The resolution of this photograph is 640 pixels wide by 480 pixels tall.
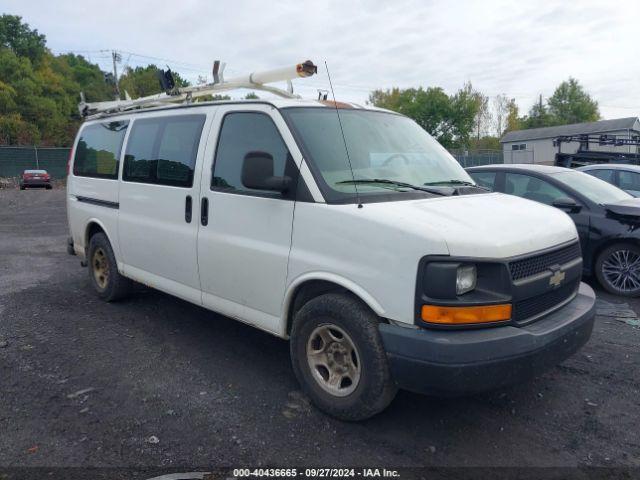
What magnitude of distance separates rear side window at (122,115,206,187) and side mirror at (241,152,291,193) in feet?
3.49

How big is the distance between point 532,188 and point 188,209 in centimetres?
493

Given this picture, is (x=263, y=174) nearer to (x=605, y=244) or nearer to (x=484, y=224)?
(x=484, y=224)

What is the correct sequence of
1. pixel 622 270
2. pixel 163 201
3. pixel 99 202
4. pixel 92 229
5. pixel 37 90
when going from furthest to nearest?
pixel 37 90
pixel 622 270
pixel 92 229
pixel 99 202
pixel 163 201

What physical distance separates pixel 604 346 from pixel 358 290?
2.97 metres

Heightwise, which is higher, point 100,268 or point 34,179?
point 34,179

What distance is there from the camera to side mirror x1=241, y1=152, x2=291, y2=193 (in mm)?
3531

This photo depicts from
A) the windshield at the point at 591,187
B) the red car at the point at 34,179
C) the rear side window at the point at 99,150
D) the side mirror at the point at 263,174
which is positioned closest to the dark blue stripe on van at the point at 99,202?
the rear side window at the point at 99,150

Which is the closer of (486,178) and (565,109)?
(486,178)

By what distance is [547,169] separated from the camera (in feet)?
24.4

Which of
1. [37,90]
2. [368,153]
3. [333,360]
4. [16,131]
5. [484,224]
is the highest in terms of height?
[37,90]

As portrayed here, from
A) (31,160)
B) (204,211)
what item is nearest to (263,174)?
(204,211)

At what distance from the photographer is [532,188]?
7.28 meters

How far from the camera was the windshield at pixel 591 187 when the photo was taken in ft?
22.8

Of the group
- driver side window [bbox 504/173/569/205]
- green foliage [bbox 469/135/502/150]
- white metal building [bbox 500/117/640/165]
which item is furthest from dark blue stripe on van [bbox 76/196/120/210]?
green foliage [bbox 469/135/502/150]
